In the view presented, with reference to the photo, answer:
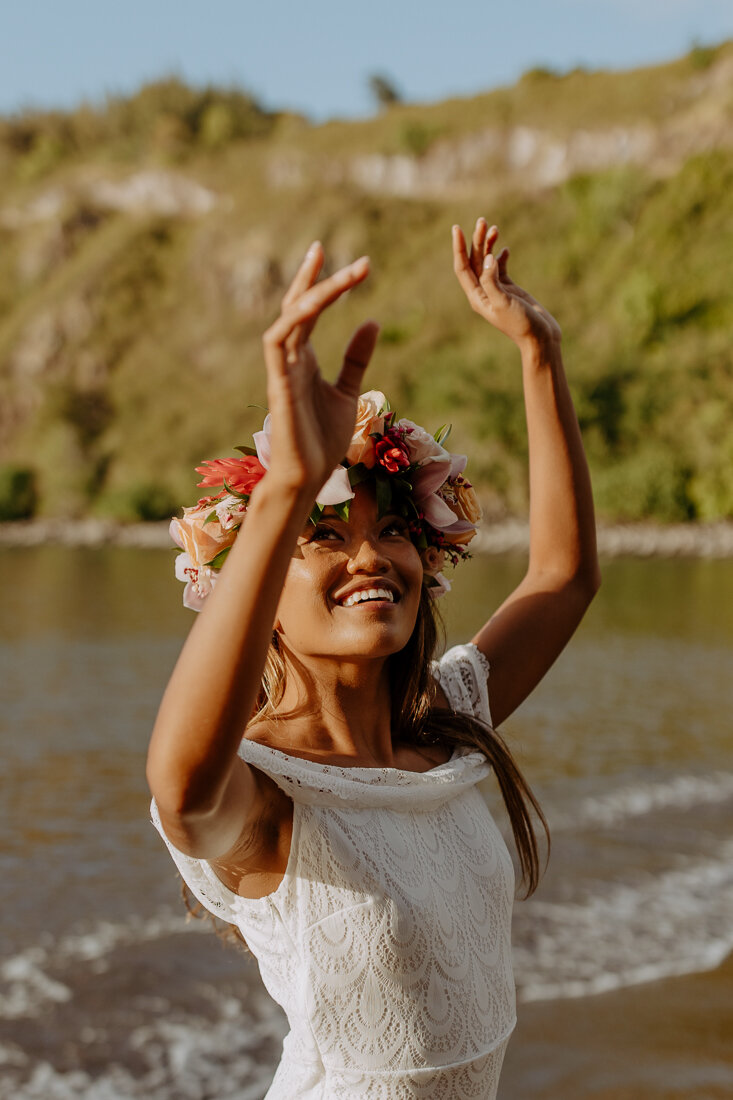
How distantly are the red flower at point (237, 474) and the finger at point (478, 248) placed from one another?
605mm

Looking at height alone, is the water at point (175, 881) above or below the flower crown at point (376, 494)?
below

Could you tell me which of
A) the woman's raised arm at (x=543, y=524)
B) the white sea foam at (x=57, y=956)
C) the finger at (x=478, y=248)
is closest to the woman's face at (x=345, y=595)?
the woman's raised arm at (x=543, y=524)

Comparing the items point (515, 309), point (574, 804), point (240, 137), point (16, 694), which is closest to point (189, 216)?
point (240, 137)

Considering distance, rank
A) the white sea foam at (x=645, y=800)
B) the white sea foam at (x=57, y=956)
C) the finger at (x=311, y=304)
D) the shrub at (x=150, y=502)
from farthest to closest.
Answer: the shrub at (x=150, y=502), the white sea foam at (x=645, y=800), the white sea foam at (x=57, y=956), the finger at (x=311, y=304)

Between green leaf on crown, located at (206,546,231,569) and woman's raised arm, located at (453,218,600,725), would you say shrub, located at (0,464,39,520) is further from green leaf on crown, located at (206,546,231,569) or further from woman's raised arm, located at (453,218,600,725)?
green leaf on crown, located at (206,546,231,569)

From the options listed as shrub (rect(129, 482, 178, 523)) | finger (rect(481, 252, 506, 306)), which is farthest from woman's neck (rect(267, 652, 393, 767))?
shrub (rect(129, 482, 178, 523))

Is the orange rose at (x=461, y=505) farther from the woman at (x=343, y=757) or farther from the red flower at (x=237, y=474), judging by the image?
the red flower at (x=237, y=474)

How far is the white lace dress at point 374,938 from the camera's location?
1.65 metres

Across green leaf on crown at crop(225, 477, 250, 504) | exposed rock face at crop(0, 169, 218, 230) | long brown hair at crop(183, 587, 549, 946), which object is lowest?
long brown hair at crop(183, 587, 549, 946)

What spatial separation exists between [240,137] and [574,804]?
10158 centimetres

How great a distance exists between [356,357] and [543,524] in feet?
3.31

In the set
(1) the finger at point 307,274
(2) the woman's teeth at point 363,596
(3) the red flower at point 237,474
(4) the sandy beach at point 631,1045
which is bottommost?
(4) the sandy beach at point 631,1045

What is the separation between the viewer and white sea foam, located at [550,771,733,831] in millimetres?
8039

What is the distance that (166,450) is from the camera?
60.2m
